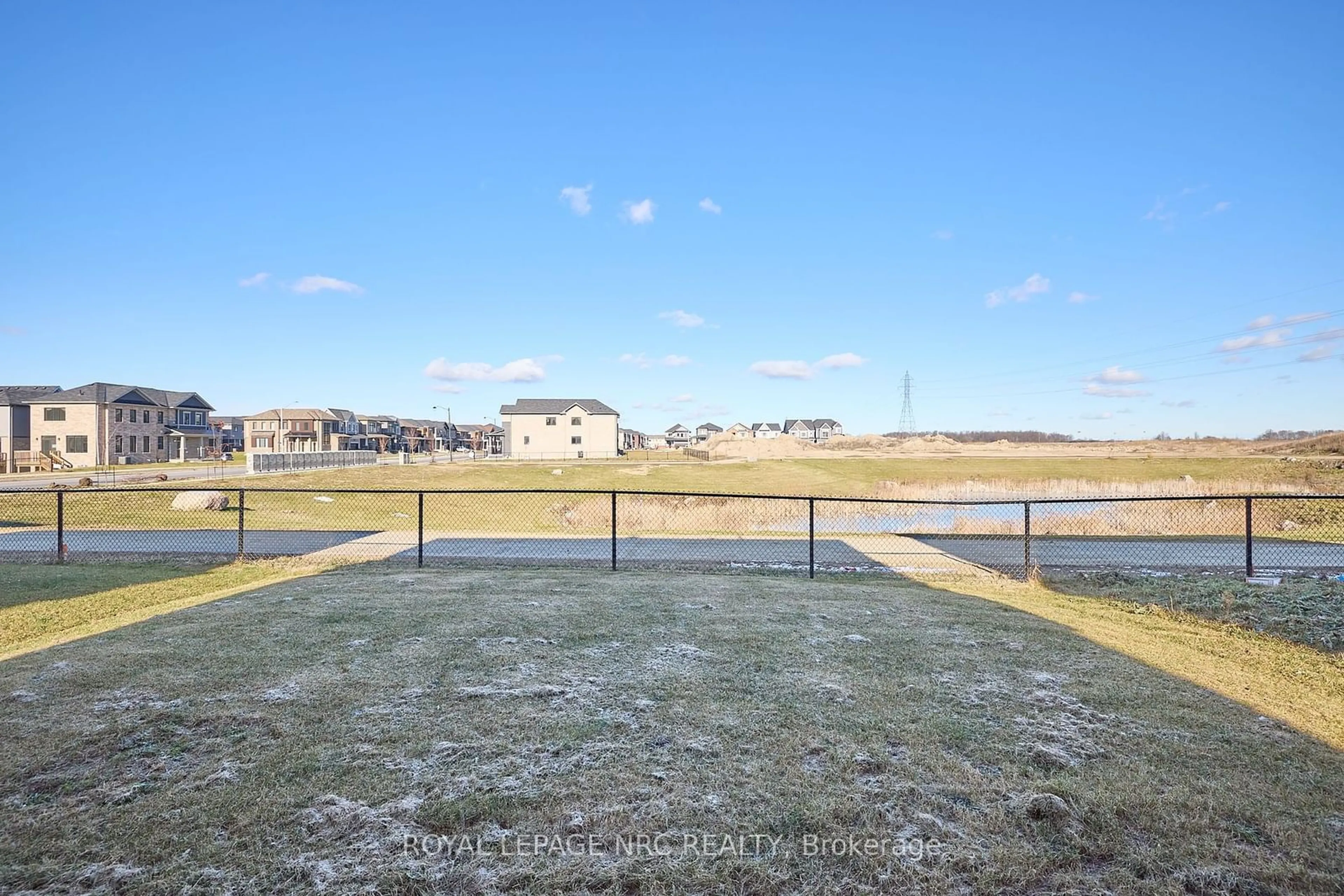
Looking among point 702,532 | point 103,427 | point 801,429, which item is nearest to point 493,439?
point 103,427

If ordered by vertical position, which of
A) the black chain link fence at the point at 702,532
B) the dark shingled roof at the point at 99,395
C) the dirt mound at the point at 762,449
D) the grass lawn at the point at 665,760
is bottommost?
the black chain link fence at the point at 702,532

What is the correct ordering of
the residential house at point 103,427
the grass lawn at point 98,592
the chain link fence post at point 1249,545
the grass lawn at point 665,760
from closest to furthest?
the grass lawn at point 665,760 → the grass lawn at point 98,592 → the chain link fence post at point 1249,545 → the residential house at point 103,427

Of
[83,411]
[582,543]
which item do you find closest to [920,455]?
[582,543]

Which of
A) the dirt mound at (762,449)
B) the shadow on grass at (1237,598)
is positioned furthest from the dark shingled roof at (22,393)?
the shadow on grass at (1237,598)

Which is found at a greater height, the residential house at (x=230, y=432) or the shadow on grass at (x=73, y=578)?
the residential house at (x=230, y=432)

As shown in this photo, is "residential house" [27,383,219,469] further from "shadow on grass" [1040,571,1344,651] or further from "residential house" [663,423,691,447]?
"residential house" [663,423,691,447]

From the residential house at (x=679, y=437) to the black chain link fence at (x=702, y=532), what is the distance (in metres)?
131

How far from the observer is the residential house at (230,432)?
8938 centimetres

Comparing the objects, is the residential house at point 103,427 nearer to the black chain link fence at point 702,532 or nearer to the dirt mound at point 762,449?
the black chain link fence at point 702,532

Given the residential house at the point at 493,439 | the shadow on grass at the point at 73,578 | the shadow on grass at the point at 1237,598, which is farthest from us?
the residential house at the point at 493,439

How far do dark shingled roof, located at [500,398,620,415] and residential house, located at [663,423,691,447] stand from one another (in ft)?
268

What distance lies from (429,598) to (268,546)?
25.9 feet

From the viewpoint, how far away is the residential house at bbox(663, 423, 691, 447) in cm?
15738

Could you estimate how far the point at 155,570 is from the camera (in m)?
10.3
